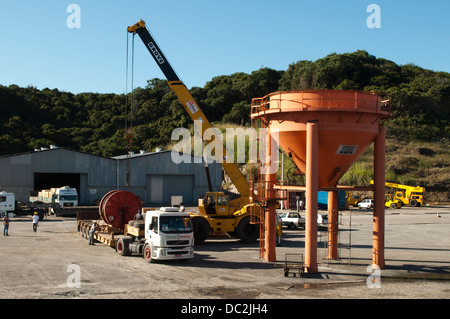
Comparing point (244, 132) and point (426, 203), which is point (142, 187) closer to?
point (244, 132)

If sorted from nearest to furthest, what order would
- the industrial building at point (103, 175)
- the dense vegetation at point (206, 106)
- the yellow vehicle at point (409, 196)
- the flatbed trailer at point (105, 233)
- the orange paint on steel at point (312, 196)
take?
the orange paint on steel at point (312, 196) → the flatbed trailer at point (105, 233) → the industrial building at point (103, 175) → the yellow vehicle at point (409, 196) → the dense vegetation at point (206, 106)

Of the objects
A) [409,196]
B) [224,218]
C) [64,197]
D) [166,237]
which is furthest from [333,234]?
[409,196]

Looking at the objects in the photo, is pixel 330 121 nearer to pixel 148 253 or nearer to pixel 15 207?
pixel 148 253

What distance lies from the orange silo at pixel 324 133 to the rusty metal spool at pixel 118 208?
1178cm

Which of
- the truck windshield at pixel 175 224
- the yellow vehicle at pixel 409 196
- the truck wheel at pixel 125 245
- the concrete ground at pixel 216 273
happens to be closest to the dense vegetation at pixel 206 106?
the yellow vehicle at pixel 409 196

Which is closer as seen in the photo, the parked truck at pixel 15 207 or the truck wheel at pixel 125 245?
the truck wheel at pixel 125 245

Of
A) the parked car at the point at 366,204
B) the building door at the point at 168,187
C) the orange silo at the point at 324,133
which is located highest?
the orange silo at the point at 324,133

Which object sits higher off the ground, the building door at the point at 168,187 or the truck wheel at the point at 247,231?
the building door at the point at 168,187

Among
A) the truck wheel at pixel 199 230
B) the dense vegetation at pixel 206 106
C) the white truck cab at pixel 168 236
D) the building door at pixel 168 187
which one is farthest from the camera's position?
the dense vegetation at pixel 206 106

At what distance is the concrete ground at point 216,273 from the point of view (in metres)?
16.6

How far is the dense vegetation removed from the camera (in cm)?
9288

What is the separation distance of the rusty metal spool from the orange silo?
11.8m

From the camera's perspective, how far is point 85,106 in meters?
111

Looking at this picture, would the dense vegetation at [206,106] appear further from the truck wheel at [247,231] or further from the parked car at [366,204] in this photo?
the truck wheel at [247,231]
